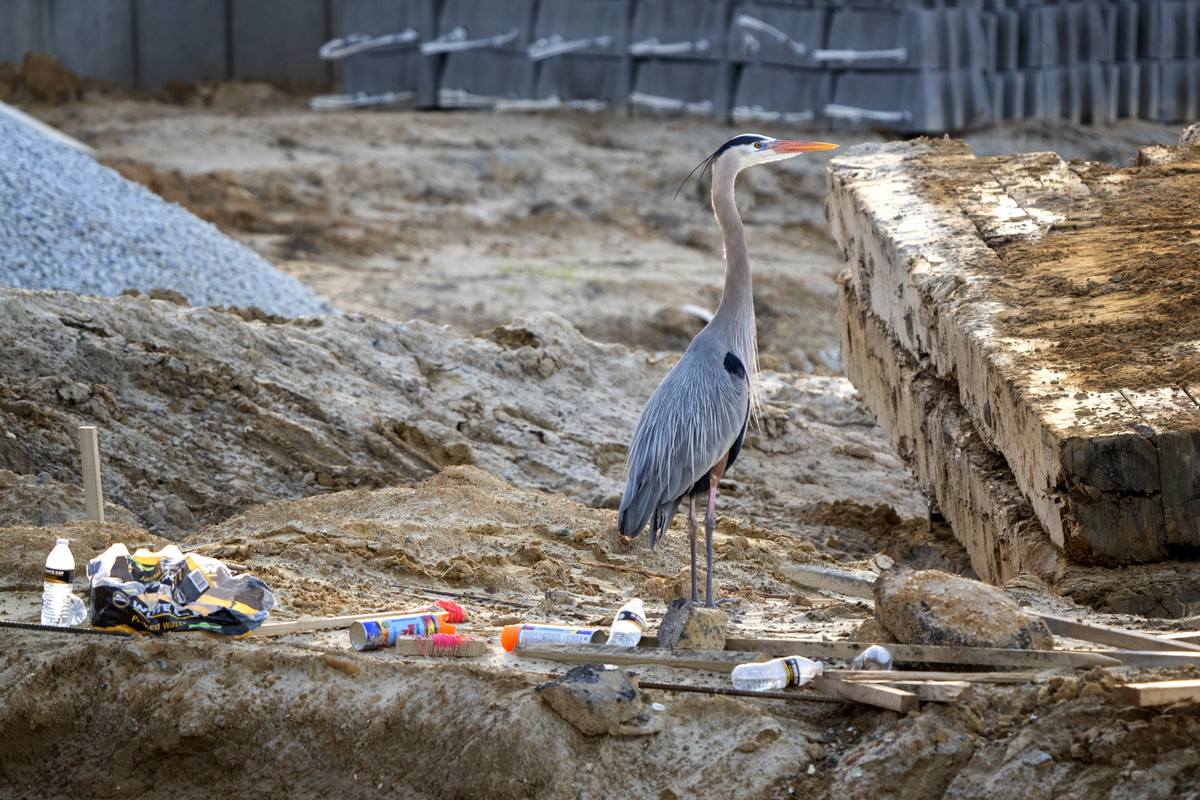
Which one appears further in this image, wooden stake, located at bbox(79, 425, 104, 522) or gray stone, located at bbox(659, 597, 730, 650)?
wooden stake, located at bbox(79, 425, 104, 522)

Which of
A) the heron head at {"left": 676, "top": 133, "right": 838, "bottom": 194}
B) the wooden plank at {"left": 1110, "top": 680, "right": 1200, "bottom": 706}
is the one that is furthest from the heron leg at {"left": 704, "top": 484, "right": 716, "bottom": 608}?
the wooden plank at {"left": 1110, "top": 680, "right": 1200, "bottom": 706}

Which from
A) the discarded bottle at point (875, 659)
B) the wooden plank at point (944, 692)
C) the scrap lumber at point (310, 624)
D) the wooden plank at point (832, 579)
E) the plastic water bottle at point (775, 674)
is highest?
the wooden plank at point (944, 692)

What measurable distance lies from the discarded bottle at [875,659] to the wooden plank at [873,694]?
0.12 metres

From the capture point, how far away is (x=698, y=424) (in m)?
4.10

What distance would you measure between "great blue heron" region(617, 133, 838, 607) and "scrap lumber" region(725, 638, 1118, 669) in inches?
27.6

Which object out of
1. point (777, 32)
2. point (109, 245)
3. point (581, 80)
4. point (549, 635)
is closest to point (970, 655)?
point (549, 635)

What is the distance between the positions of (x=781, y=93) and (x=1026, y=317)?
35.5 ft

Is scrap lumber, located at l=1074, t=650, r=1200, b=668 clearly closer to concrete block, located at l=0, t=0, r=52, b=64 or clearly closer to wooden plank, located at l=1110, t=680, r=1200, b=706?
wooden plank, located at l=1110, t=680, r=1200, b=706

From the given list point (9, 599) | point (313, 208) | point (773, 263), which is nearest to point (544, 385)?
point (9, 599)

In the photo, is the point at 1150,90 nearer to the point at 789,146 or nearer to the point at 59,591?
the point at 789,146

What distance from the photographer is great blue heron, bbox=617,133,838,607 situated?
160 inches

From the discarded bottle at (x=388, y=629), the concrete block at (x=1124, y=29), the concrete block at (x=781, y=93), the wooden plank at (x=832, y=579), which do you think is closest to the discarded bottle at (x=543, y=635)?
the discarded bottle at (x=388, y=629)

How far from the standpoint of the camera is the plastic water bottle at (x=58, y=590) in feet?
12.0

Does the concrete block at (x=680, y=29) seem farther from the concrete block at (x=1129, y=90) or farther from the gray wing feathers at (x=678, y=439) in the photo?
the gray wing feathers at (x=678, y=439)
